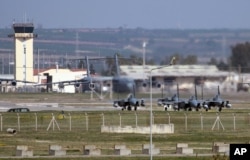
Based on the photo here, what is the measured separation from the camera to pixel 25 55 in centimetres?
11331

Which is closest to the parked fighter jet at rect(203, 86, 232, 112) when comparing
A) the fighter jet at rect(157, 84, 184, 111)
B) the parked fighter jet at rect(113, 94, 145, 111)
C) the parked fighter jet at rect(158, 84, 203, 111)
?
the parked fighter jet at rect(158, 84, 203, 111)

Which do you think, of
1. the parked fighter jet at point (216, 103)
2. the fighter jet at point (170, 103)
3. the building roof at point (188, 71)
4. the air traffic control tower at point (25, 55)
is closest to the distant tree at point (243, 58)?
the building roof at point (188, 71)

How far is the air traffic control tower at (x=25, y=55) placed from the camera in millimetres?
112750

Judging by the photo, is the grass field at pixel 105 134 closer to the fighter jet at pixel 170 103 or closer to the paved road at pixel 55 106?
the paved road at pixel 55 106

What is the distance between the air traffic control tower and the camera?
370 feet

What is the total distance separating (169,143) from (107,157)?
14.0 m

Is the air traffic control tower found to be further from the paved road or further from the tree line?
the tree line

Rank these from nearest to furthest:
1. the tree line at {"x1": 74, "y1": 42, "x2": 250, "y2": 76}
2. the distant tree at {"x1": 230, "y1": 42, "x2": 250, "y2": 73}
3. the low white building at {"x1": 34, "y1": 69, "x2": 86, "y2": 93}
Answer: the tree line at {"x1": 74, "y1": 42, "x2": 250, "y2": 76} < the distant tree at {"x1": 230, "y1": 42, "x2": 250, "y2": 73} < the low white building at {"x1": 34, "y1": 69, "x2": 86, "y2": 93}

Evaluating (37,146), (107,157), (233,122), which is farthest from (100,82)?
(107,157)

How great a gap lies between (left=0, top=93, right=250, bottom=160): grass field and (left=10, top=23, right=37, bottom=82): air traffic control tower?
5.91 metres

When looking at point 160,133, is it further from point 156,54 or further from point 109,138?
point 156,54

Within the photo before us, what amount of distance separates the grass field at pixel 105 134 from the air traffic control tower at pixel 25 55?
19.4 feet

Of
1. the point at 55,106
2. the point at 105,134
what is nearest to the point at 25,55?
the point at 55,106

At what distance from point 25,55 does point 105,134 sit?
107ft
